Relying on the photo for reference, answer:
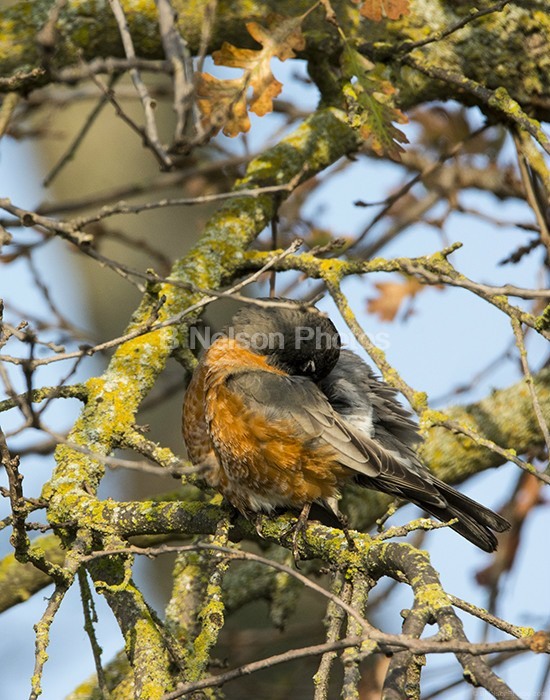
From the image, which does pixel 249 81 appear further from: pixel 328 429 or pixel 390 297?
pixel 390 297

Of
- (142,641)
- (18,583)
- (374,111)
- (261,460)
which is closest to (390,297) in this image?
(374,111)

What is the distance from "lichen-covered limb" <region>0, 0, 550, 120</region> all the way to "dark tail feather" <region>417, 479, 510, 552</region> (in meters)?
1.91

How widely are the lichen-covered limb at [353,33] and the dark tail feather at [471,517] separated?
1906 millimetres

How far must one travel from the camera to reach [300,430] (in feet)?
11.5

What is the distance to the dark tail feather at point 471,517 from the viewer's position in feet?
12.0

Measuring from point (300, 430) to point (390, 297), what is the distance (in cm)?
278

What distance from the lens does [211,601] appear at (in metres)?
2.77

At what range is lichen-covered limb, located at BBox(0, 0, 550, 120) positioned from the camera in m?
4.24

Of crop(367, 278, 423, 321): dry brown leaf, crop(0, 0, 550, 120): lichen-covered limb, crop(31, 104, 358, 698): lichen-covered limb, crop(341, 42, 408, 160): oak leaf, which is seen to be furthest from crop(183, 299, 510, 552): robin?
crop(367, 278, 423, 321): dry brown leaf

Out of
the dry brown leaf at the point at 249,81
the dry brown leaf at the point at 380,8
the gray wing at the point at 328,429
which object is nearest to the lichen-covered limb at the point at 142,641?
the gray wing at the point at 328,429

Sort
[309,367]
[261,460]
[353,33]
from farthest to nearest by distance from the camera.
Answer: [353,33] < [309,367] < [261,460]

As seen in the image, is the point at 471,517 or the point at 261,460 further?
the point at 471,517

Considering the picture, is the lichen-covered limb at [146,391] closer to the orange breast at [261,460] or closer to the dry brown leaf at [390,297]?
the orange breast at [261,460]

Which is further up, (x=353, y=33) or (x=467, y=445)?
(x=353, y=33)
